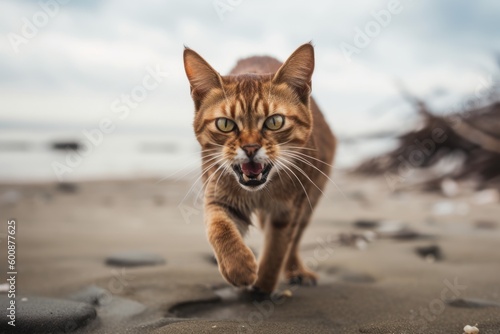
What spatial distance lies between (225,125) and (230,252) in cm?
61

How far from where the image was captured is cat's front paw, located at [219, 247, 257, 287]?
258 cm

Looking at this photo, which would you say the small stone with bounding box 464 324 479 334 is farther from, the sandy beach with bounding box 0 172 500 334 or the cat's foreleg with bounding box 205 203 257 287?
the cat's foreleg with bounding box 205 203 257 287

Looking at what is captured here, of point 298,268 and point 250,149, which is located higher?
point 250,149

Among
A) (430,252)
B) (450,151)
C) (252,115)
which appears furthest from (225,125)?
(450,151)

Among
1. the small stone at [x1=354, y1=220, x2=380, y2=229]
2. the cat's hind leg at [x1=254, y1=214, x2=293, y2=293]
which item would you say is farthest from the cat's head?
the small stone at [x1=354, y1=220, x2=380, y2=229]

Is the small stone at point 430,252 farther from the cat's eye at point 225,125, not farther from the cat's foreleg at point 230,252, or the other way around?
the cat's eye at point 225,125

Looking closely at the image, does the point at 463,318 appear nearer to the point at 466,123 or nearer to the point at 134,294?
the point at 134,294

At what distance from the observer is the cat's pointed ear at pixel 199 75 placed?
277cm

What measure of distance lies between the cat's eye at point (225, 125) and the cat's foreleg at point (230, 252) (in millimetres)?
482

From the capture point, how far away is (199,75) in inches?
112

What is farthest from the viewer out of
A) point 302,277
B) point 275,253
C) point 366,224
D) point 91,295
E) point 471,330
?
point 366,224

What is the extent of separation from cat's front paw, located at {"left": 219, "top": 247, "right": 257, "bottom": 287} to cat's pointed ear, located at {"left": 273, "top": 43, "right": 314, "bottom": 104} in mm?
866

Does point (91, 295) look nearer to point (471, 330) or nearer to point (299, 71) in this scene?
point (299, 71)

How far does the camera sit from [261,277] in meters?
3.16
